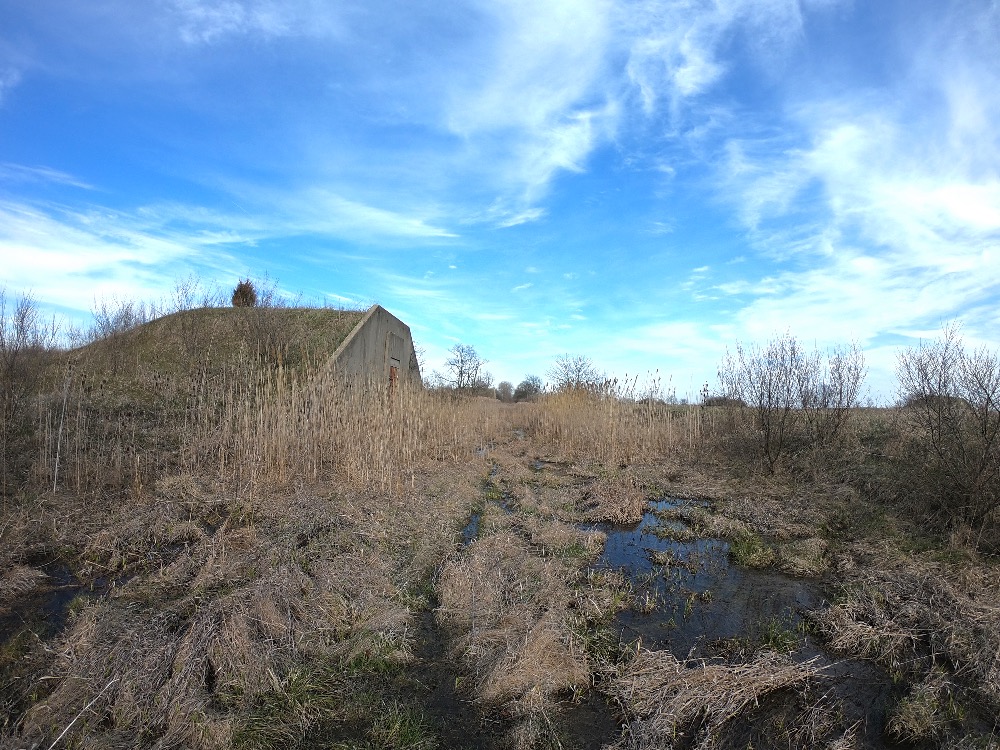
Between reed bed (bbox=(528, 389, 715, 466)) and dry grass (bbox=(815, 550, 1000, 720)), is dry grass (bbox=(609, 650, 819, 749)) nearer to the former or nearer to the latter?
dry grass (bbox=(815, 550, 1000, 720))

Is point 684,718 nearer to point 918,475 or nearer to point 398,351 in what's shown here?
point 918,475

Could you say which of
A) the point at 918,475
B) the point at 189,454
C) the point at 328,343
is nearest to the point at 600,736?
the point at 918,475

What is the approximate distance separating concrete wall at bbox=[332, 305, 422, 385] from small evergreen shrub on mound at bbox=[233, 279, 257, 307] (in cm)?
495

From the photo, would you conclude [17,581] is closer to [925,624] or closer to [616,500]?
[616,500]

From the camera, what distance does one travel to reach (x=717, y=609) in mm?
5234

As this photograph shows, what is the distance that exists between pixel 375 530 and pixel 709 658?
397 cm

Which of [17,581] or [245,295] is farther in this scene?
[245,295]

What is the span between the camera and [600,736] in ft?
10.8

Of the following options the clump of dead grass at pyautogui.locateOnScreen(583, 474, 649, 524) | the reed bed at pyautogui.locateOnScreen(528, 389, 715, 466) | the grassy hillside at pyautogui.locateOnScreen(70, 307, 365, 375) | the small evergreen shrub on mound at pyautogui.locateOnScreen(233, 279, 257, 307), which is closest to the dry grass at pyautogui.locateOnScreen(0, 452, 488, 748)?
the clump of dead grass at pyautogui.locateOnScreen(583, 474, 649, 524)

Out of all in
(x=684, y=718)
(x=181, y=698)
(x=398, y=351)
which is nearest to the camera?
(x=181, y=698)

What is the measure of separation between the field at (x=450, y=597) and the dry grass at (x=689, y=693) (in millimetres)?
19

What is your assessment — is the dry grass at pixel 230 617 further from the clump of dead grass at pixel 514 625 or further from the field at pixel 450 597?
the clump of dead grass at pixel 514 625

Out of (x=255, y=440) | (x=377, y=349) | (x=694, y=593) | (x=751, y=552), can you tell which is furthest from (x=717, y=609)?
(x=377, y=349)

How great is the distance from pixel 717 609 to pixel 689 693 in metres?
2.02
